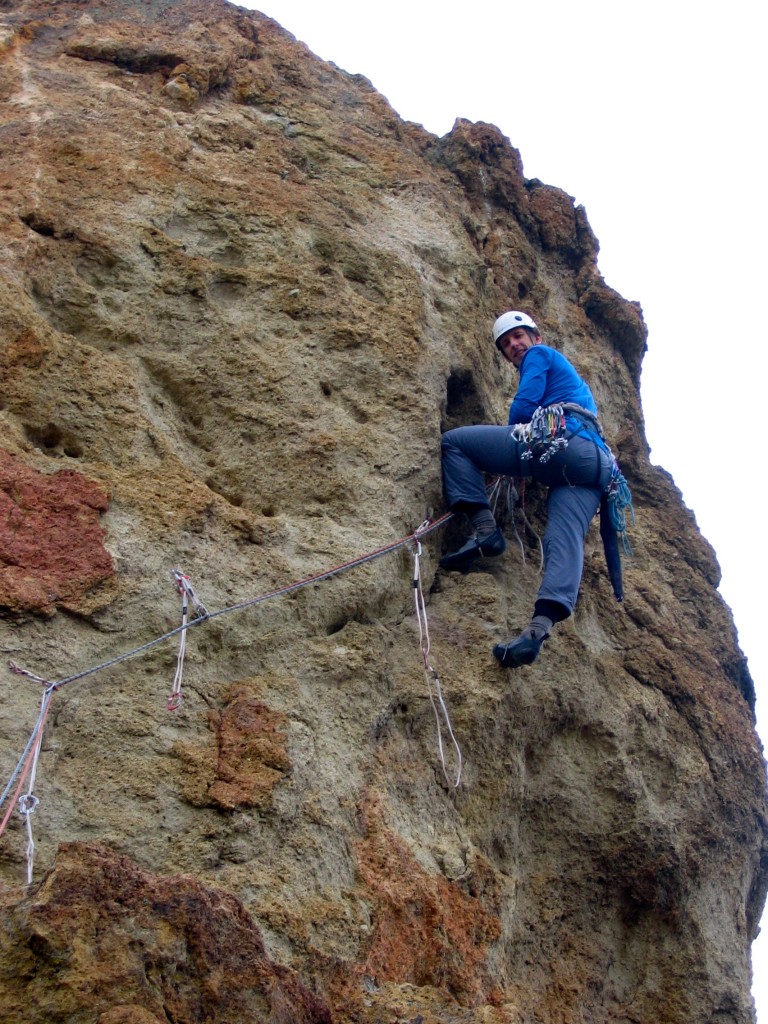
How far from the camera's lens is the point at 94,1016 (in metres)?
3.37

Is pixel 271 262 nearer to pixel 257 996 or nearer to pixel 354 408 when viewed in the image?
pixel 354 408

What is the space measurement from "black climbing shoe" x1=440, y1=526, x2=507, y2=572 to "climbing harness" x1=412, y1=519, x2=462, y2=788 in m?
0.34

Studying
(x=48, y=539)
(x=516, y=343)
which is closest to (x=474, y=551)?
(x=516, y=343)

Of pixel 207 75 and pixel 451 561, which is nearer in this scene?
pixel 451 561

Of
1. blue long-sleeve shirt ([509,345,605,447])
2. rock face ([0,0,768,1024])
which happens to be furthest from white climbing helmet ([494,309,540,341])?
blue long-sleeve shirt ([509,345,605,447])

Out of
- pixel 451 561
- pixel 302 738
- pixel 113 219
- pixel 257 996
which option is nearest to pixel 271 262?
pixel 113 219

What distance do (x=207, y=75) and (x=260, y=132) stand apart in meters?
0.53

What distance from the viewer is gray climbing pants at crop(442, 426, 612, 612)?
655 cm

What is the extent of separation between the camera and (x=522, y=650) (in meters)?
5.86

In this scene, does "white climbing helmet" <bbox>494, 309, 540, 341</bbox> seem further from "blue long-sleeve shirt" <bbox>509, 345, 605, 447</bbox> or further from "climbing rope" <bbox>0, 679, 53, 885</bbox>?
"climbing rope" <bbox>0, 679, 53, 885</bbox>

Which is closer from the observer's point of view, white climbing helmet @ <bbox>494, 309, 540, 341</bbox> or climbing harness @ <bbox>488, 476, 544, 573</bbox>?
climbing harness @ <bbox>488, 476, 544, 573</bbox>

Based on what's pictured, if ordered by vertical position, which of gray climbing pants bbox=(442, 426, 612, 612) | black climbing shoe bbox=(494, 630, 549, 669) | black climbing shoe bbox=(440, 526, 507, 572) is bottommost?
black climbing shoe bbox=(494, 630, 549, 669)

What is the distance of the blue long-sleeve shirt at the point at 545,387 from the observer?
679 centimetres

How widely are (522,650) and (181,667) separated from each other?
178 cm
